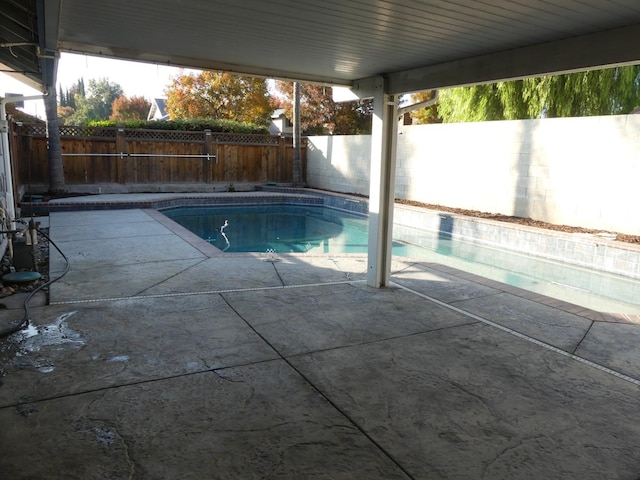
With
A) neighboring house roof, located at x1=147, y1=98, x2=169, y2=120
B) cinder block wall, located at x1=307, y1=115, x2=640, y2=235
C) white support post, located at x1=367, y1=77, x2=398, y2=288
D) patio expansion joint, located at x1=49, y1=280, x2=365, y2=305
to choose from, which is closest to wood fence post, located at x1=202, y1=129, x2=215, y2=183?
cinder block wall, located at x1=307, y1=115, x2=640, y2=235

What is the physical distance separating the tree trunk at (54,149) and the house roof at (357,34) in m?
8.20

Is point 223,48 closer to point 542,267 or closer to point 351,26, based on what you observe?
point 351,26

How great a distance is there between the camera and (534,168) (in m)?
9.02

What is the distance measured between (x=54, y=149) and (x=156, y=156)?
10.4ft

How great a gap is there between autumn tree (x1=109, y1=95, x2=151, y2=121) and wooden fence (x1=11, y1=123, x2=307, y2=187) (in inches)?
1436

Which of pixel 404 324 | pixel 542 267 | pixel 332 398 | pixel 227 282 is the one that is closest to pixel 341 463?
pixel 332 398

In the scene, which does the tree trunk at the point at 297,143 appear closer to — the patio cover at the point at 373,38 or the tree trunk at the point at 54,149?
the tree trunk at the point at 54,149

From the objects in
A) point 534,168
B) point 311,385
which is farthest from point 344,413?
point 534,168

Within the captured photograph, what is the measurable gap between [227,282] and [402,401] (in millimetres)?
2807

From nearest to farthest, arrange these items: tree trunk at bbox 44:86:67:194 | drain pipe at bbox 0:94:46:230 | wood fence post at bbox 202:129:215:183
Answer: drain pipe at bbox 0:94:46:230 → tree trunk at bbox 44:86:67:194 → wood fence post at bbox 202:129:215:183

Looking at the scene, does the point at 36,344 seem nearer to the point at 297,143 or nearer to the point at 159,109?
the point at 297,143

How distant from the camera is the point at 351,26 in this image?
317 cm

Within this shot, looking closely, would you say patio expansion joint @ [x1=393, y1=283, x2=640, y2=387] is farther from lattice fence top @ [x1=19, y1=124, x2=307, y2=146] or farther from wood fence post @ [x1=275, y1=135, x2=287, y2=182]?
wood fence post @ [x1=275, y1=135, x2=287, y2=182]

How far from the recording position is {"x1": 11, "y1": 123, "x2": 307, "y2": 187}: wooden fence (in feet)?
41.6
